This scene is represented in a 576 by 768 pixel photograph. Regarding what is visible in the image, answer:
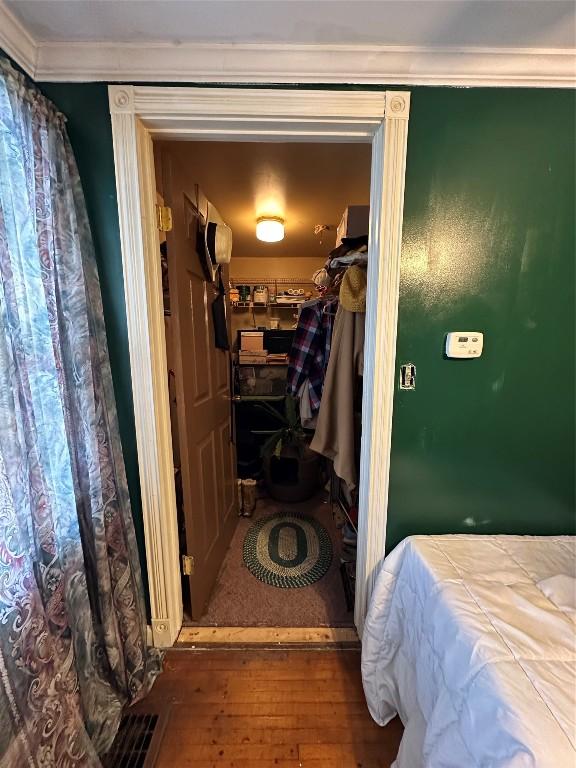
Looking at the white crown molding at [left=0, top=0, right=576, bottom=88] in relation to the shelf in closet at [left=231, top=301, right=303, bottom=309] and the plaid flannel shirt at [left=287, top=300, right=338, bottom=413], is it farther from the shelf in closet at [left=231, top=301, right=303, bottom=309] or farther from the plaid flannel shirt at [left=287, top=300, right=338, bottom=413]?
the shelf in closet at [left=231, top=301, right=303, bottom=309]

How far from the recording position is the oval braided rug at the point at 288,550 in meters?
1.70

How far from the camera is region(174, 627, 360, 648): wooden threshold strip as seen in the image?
1317mm

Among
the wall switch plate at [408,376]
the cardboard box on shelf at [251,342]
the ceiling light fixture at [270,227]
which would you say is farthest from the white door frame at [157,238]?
the cardboard box on shelf at [251,342]

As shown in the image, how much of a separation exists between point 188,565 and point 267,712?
0.59 m

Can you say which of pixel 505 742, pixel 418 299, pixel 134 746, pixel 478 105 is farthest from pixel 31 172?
pixel 134 746

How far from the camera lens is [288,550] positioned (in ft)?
6.25

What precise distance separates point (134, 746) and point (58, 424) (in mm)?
1096

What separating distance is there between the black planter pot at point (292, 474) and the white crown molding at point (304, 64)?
207 centimetres

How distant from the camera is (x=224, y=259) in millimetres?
1621

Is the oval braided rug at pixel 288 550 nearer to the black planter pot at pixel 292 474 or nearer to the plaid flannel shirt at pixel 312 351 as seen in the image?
the black planter pot at pixel 292 474

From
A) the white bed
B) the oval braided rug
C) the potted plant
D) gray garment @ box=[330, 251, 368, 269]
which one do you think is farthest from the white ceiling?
the oval braided rug

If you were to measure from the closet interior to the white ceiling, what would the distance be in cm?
36

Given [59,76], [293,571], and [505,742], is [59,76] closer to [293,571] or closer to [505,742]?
[505,742]

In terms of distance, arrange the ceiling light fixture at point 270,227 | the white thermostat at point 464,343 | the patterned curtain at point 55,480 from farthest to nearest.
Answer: the ceiling light fixture at point 270,227 < the white thermostat at point 464,343 < the patterned curtain at point 55,480
